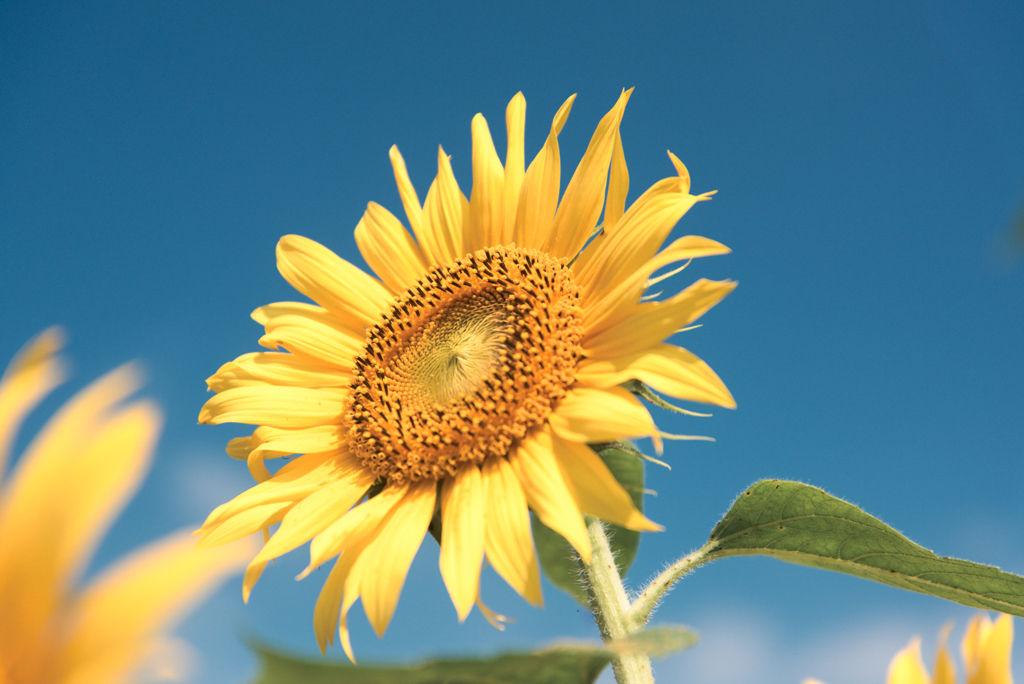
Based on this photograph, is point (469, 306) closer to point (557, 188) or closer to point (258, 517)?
point (557, 188)

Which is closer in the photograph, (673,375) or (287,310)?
(673,375)

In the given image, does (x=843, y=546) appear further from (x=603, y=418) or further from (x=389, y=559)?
→ (x=389, y=559)

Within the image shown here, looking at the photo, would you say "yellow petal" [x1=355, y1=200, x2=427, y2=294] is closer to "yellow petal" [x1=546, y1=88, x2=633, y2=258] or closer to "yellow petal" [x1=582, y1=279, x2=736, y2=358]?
"yellow petal" [x1=546, y1=88, x2=633, y2=258]

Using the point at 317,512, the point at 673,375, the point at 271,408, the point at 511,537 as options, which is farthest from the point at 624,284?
the point at 271,408

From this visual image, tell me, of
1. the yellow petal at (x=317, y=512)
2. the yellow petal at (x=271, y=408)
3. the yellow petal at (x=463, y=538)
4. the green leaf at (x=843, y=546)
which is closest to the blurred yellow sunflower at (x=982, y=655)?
the green leaf at (x=843, y=546)

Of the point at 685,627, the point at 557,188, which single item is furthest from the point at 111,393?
the point at 557,188

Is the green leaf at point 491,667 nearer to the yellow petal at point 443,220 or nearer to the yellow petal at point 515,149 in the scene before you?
the yellow petal at point 515,149
